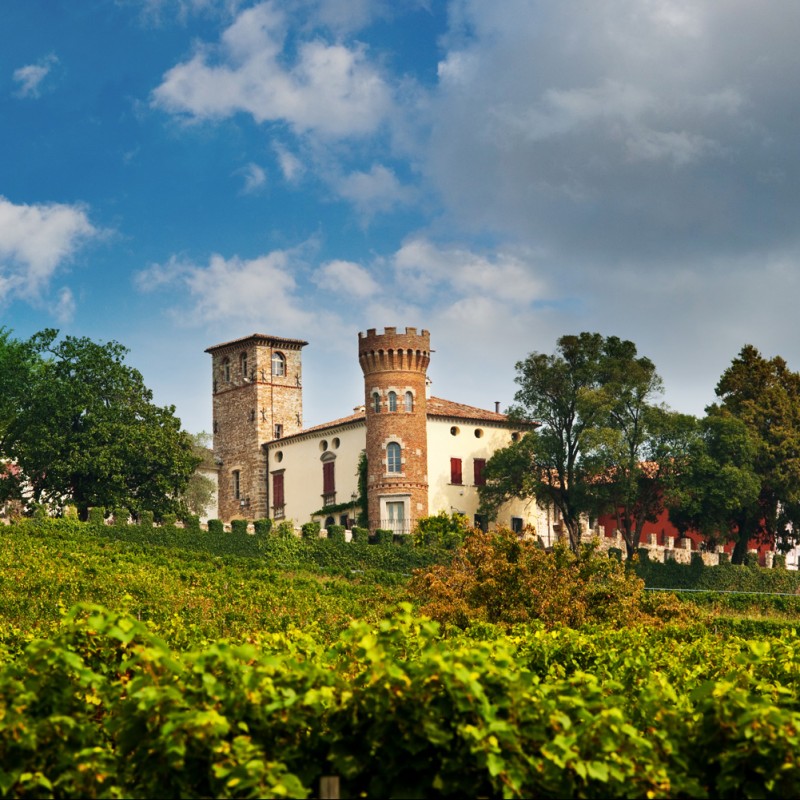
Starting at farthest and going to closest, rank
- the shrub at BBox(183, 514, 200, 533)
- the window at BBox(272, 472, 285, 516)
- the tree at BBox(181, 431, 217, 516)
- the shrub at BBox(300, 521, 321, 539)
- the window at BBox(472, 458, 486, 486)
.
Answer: the tree at BBox(181, 431, 217, 516)
the window at BBox(272, 472, 285, 516)
the window at BBox(472, 458, 486, 486)
the shrub at BBox(300, 521, 321, 539)
the shrub at BBox(183, 514, 200, 533)

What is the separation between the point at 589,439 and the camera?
186ft

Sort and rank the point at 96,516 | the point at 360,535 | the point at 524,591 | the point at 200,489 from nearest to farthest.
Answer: the point at 524,591, the point at 96,516, the point at 360,535, the point at 200,489

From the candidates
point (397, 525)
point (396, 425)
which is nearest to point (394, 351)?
point (396, 425)

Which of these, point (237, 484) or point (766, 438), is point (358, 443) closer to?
point (237, 484)

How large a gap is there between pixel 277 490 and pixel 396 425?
10.2m

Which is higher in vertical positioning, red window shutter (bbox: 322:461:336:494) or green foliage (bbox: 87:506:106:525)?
red window shutter (bbox: 322:461:336:494)

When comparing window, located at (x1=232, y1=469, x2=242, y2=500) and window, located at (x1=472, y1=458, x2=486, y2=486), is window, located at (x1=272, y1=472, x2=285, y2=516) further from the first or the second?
window, located at (x1=472, y1=458, x2=486, y2=486)

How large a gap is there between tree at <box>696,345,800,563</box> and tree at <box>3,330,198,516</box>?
2420 centimetres

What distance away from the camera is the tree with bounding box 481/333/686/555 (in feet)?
188

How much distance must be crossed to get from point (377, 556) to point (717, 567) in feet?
50.3

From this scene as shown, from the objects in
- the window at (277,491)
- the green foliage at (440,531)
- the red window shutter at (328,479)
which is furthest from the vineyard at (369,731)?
the window at (277,491)

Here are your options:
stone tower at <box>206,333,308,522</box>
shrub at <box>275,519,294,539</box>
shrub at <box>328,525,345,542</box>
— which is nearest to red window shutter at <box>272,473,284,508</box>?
stone tower at <box>206,333,308,522</box>

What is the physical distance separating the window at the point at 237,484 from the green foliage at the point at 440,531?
1362 centimetres

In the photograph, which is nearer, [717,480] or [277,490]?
[717,480]
